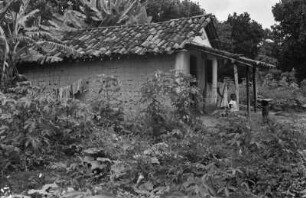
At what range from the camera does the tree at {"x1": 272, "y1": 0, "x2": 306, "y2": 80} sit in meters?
26.9

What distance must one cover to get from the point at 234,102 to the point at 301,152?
5.79 metres

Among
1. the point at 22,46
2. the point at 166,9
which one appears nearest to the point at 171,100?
the point at 22,46

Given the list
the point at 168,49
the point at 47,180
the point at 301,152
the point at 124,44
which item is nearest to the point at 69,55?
the point at 124,44

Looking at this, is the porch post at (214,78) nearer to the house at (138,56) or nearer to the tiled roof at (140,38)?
the house at (138,56)

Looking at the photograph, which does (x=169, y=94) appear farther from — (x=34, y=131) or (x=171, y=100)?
(x=34, y=131)

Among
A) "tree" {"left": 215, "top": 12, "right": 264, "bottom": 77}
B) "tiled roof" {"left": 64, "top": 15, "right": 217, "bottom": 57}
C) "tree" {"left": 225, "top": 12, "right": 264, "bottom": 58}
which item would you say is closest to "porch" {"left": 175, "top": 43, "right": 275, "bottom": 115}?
"tiled roof" {"left": 64, "top": 15, "right": 217, "bottom": 57}

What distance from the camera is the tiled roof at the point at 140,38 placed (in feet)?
37.0

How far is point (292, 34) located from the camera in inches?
1113

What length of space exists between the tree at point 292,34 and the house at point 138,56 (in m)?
14.6

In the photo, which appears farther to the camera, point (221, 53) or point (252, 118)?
point (221, 53)

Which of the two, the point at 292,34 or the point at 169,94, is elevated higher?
the point at 292,34

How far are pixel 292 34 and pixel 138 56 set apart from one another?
19311 mm

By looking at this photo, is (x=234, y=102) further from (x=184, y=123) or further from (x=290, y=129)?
(x=290, y=129)

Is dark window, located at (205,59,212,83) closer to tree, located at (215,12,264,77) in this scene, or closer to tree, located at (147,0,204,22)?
tree, located at (215,12,264,77)
